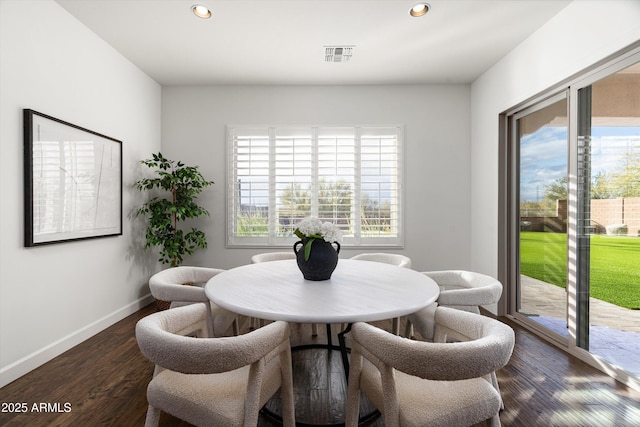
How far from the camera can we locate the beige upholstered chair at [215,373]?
105 cm

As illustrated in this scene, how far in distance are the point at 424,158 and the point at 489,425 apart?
10.6ft

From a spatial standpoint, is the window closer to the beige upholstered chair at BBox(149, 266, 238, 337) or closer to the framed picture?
the framed picture

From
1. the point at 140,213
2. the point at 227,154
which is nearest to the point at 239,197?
the point at 227,154

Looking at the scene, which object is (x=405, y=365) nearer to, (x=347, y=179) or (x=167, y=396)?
(x=167, y=396)

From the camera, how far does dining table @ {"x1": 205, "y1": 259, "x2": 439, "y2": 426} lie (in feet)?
4.37

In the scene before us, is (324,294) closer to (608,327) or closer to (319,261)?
(319,261)

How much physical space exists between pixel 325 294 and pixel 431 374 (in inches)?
27.9

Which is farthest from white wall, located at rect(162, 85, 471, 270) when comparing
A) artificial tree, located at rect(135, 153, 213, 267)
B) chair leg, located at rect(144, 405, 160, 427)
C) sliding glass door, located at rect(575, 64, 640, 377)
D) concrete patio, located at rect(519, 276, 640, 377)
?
chair leg, located at rect(144, 405, 160, 427)

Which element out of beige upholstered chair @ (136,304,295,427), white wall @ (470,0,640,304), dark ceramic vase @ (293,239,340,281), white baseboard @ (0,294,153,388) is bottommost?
white baseboard @ (0,294,153,388)

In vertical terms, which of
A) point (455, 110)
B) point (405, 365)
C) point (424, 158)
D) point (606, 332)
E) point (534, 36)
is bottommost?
point (606, 332)

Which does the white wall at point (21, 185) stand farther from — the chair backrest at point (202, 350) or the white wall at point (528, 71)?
the white wall at point (528, 71)

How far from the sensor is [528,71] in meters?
2.89

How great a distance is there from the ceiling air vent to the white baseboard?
340cm

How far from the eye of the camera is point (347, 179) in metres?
A: 3.98
